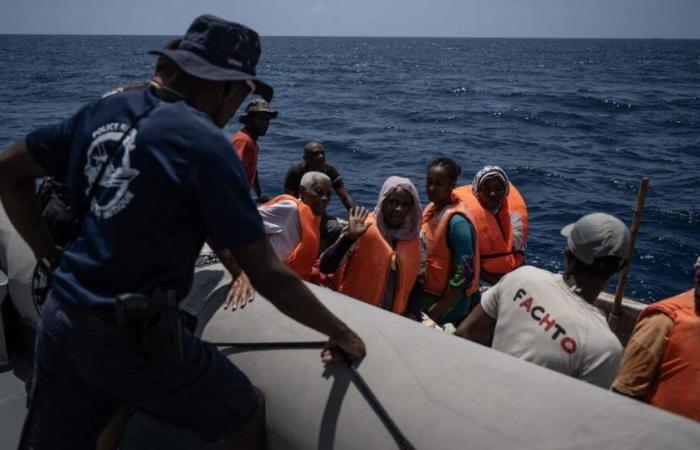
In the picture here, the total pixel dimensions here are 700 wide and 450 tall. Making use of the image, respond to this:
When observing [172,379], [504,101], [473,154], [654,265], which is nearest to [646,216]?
[654,265]

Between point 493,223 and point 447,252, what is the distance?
866 millimetres

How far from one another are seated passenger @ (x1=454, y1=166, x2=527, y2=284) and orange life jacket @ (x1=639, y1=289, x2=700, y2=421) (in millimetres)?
2351

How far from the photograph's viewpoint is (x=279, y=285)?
173 cm

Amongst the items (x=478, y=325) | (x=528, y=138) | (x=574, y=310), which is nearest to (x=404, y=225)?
(x=478, y=325)

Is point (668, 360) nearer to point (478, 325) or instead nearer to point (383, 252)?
point (478, 325)

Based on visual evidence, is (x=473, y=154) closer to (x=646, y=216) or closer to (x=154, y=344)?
(x=646, y=216)

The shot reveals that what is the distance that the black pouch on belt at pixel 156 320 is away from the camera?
1.63 metres

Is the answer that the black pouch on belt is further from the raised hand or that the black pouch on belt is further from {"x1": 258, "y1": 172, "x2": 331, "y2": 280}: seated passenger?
{"x1": 258, "y1": 172, "x2": 331, "y2": 280}: seated passenger

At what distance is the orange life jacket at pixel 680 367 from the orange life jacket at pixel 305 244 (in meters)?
2.09

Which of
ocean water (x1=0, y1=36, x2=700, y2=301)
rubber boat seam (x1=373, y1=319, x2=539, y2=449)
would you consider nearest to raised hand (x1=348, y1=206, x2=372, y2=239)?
rubber boat seam (x1=373, y1=319, x2=539, y2=449)

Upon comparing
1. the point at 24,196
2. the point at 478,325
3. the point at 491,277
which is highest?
the point at 24,196

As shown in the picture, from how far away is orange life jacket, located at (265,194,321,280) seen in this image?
373 centimetres

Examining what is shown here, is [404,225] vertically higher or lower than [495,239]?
higher

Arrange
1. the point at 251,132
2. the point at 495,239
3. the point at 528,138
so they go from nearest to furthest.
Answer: the point at 495,239
the point at 251,132
the point at 528,138
